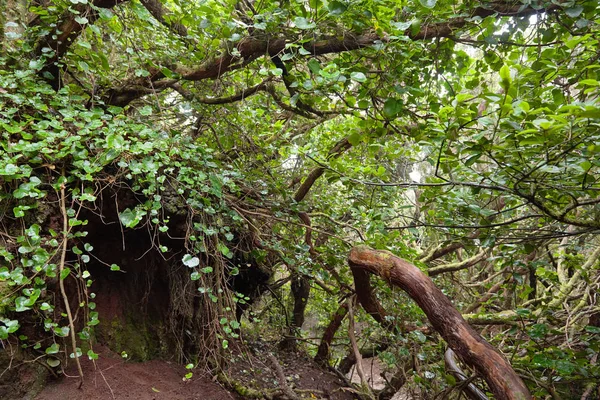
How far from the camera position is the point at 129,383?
277 cm

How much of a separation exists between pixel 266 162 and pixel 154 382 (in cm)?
239

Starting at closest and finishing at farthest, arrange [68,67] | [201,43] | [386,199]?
[68,67], [201,43], [386,199]

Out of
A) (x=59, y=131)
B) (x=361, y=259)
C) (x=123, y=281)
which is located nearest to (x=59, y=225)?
(x=59, y=131)

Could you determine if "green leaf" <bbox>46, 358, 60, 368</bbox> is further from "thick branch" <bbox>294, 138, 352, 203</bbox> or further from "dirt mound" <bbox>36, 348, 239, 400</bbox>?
"thick branch" <bbox>294, 138, 352, 203</bbox>

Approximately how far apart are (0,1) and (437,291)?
4180mm

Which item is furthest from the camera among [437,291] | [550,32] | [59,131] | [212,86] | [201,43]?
[212,86]

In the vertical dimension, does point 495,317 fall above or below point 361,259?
below

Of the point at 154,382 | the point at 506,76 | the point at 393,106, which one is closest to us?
the point at 506,76

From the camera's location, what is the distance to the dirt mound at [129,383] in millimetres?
2390

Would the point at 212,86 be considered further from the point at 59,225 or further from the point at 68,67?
the point at 59,225

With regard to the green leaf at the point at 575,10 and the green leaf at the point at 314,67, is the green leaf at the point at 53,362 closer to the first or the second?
the green leaf at the point at 314,67

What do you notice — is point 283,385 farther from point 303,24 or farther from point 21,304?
Answer: point 303,24

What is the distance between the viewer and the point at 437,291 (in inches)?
100.0

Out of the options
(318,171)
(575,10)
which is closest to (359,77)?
(575,10)
